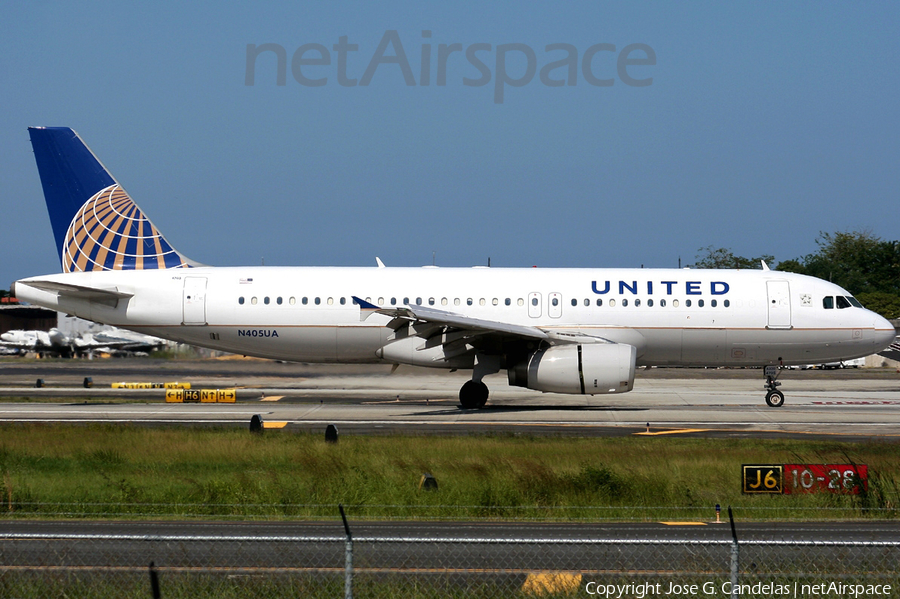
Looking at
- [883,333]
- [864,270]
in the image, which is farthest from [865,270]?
[883,333]

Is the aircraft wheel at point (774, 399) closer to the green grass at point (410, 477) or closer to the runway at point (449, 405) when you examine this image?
the runway at point (449, 405)

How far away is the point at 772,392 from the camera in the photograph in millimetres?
30375

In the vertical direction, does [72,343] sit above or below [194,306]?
below

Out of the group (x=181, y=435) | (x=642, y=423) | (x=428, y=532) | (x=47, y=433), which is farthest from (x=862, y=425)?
(x=47, y=433)

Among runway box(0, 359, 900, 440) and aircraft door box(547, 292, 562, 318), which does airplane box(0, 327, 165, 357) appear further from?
aircraft door box(547, 292, 562, 318)

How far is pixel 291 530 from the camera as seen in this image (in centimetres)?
1306

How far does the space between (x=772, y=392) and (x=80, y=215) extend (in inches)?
992

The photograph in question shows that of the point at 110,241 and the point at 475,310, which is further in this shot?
the point at 110,241

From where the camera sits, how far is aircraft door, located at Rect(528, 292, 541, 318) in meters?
29.8

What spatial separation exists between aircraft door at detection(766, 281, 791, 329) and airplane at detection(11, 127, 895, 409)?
4 centimetres

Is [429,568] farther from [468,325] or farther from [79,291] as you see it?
[79,291]

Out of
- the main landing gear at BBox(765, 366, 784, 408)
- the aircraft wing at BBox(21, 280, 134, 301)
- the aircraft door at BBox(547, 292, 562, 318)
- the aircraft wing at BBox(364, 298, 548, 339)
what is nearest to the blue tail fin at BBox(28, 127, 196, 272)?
the aircraft wing at BBox(21, 280, 134, 301)

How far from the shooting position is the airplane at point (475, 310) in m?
29.7

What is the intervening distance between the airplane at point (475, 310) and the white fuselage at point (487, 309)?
1.5 inches
